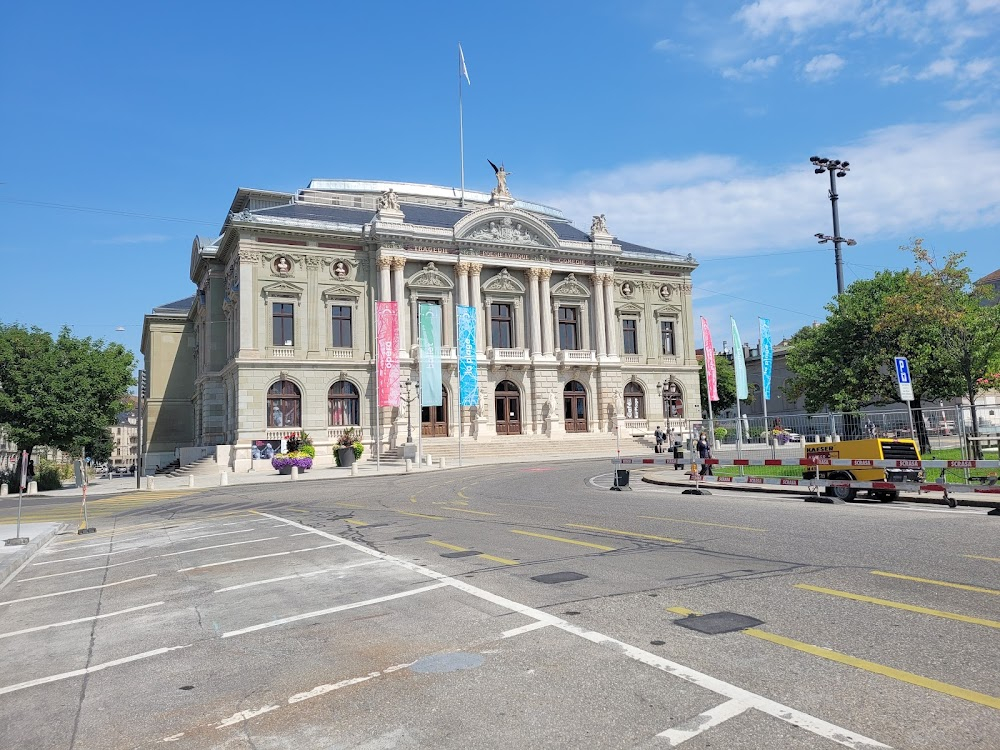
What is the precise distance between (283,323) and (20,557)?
115 ft

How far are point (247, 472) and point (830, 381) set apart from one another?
34347 mm

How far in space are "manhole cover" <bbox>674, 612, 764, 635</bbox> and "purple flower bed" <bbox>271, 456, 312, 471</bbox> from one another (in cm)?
3496

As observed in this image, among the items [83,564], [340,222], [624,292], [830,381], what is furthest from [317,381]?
[83,564]

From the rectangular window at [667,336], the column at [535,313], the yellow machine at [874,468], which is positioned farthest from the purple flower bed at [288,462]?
the rectangular window at [667,336]

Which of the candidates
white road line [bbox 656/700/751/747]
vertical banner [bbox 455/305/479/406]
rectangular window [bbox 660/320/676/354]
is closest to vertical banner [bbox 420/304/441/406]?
vertical banner [bbox 455/305/479/406]

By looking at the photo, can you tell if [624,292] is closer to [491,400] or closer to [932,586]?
[491,400]

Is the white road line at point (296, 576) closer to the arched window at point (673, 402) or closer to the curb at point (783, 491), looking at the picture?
the curb at point (783, 491)

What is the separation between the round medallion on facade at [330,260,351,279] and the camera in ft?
158

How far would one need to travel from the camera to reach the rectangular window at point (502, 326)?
5297 cm

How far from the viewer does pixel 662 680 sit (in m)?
4.96

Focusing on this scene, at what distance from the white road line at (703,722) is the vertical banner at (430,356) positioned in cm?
3789

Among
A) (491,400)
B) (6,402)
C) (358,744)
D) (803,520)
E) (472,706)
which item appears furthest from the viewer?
(491,400)

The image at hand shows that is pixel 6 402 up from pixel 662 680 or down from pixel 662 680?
up

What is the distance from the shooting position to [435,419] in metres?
49.6
